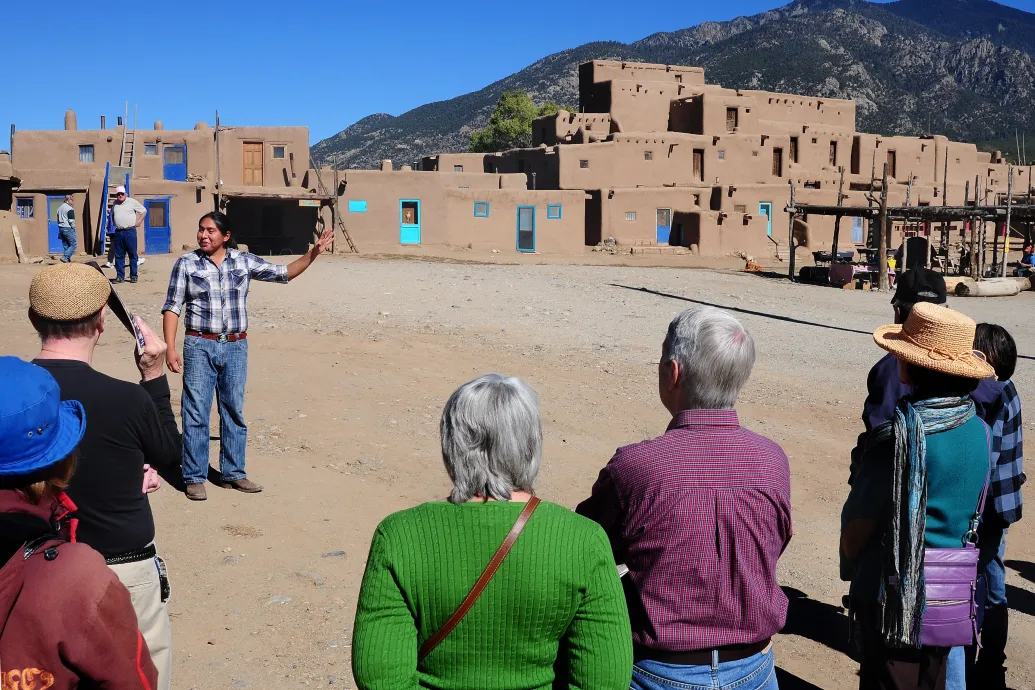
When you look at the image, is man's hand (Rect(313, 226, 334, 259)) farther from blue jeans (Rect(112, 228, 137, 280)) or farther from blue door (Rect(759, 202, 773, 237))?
blue door (Rect(759, 202, 773, 237))

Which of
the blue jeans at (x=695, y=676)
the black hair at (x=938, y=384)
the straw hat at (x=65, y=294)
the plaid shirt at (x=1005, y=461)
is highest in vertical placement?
the straw hat at (x=65, y=294)

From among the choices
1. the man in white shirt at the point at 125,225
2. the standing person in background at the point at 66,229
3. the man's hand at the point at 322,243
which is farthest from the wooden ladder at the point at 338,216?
the man's hand at the point at 322,243

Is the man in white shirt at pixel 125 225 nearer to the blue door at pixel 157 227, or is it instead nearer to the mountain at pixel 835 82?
the blue door at pixel 157 227

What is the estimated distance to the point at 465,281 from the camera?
66.3 ft

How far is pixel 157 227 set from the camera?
28953mm

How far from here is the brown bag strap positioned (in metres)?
2.12

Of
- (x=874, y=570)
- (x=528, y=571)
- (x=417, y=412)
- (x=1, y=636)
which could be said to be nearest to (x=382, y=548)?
(x=528, y=571)

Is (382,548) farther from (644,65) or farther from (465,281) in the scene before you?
(644,65)

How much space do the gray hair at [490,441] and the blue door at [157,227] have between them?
93.8 ft

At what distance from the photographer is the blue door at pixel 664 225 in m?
37.3

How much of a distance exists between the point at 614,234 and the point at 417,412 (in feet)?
93.8

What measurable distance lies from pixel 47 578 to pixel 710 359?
5.52 feet

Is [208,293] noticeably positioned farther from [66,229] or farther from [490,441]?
[66,229]

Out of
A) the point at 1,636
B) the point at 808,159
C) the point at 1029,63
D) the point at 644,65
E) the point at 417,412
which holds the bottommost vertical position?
the point at 417,412
